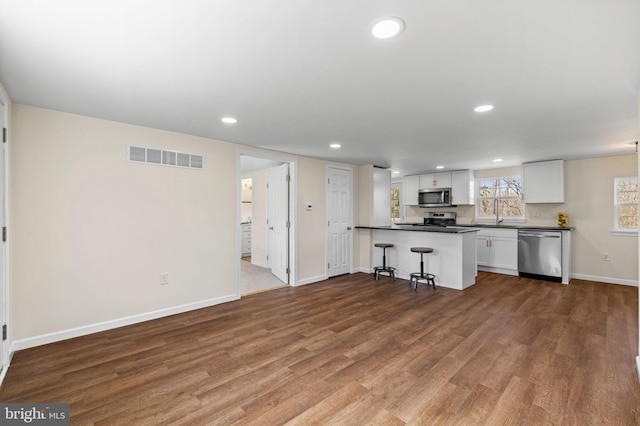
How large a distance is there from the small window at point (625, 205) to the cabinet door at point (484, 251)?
6.38 feet

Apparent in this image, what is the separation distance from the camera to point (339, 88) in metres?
2.31

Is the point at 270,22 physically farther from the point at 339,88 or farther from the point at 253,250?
the point at 253,250

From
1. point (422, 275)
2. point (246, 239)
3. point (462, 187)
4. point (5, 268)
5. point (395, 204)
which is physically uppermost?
point (462, 187)

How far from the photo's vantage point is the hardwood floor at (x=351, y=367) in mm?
1851

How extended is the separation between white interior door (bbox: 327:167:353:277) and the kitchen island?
1.71ft

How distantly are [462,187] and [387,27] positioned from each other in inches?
232

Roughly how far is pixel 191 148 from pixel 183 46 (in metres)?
2.19

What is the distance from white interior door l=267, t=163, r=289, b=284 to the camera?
507 centimetres

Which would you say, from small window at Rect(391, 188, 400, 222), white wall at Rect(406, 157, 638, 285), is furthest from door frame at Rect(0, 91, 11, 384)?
white wall at Rect(406, 157, 638, 285)

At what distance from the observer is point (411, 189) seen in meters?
7.60

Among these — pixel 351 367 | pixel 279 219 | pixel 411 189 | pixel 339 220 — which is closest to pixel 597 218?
pixel 411 189

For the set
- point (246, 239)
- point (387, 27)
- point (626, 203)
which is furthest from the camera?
point (246, 239)

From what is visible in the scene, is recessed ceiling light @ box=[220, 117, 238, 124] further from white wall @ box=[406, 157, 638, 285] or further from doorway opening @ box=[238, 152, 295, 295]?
white wall @ box=[406, 157, 638, 285]

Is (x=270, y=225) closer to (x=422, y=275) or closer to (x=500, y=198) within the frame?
(x=422, y=275)
